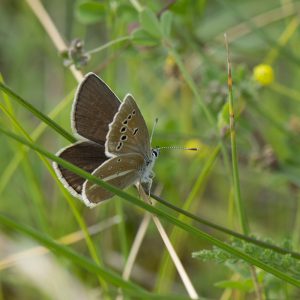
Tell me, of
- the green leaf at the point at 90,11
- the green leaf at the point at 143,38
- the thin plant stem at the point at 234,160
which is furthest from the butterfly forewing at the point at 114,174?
the green leaf at the point at 90,11

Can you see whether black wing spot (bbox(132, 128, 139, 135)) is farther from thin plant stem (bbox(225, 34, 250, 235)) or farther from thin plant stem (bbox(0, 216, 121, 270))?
thin plant stem (bbox(0, 216, 121, 270))

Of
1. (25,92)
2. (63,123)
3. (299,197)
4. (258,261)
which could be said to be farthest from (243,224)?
(25,92)

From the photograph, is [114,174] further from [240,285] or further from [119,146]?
[240,285]

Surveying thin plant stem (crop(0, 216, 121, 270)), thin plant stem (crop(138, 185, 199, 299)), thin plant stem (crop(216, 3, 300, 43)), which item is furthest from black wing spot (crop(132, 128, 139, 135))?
thin plant stem (crop(216, 3, 300, 43))

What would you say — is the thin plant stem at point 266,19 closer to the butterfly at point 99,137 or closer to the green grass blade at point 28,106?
the butterfly at point 99,137

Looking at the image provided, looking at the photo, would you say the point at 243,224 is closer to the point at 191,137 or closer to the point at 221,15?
the point at 191,137

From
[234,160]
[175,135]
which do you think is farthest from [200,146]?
[234,160]
